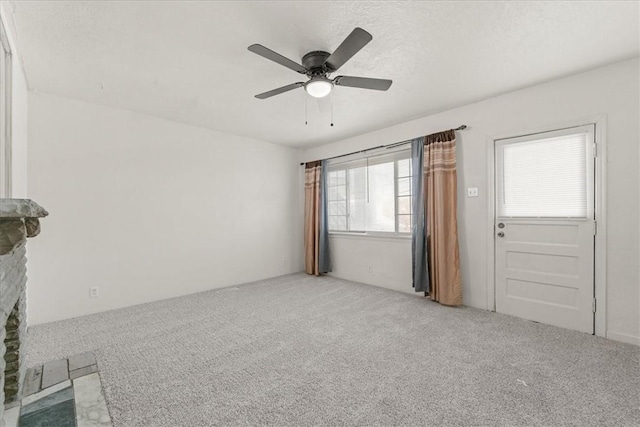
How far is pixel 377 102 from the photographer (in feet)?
10.7

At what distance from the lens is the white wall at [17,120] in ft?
7.05

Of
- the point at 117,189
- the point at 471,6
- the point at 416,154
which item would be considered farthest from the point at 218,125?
the point at 471,6

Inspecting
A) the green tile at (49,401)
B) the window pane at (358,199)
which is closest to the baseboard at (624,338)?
the window pane at (358,199)

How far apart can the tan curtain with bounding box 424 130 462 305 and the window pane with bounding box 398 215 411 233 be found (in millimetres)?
441

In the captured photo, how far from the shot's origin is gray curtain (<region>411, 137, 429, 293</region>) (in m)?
3.65

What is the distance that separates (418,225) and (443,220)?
1.11 ft

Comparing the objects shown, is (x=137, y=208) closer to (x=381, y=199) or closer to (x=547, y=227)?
(x=381, y=199)

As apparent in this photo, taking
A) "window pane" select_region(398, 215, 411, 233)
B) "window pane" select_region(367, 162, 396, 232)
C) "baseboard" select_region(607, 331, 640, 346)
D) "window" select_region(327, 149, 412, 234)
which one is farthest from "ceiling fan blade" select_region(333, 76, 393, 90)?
"baseboard" select_region(607, 331, 640, 346)

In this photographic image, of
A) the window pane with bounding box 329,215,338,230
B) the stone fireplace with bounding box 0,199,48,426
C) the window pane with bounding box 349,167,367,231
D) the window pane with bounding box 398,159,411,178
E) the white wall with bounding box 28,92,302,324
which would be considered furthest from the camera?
the window pane with bounding box 329,215,338,230

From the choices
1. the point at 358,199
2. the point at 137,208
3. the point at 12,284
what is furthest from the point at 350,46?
the point at 137,208

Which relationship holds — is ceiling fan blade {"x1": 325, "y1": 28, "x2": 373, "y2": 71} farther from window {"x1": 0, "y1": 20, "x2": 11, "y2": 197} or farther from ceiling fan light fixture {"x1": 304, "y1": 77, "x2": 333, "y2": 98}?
window {"x1": 0, "y1": 20, "x2": 11, "y2": 197}

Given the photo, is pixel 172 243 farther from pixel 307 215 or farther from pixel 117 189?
pixel 307 215

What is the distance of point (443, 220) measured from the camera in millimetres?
3490

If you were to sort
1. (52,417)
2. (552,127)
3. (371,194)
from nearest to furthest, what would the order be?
Result: (52,417)
(552,127)
(371,194)
